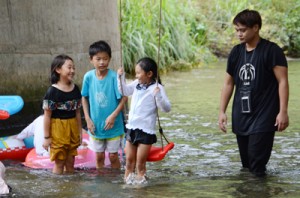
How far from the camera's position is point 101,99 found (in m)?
7.17

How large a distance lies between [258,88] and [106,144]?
1775mm

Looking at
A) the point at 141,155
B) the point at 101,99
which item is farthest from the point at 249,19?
the point at 101,99

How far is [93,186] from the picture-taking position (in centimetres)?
670

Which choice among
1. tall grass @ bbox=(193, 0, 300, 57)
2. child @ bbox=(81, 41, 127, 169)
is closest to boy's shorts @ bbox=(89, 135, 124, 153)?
child @ bbox=(81, 41, 127, 169)

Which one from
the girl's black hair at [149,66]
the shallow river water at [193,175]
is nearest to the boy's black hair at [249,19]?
Answer: the girl's black hair at [149,66]

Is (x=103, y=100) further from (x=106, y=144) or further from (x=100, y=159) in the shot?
(x=100, y=159)

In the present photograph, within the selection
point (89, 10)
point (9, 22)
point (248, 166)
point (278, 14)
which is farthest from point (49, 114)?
point (278, 14)

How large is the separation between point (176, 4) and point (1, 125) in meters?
14.4

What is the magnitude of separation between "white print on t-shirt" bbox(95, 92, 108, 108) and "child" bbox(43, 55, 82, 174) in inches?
7.8

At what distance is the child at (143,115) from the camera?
6.61 m

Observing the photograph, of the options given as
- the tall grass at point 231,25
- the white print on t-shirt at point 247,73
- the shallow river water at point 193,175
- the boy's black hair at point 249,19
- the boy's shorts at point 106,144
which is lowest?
the tall grass at point 231,25

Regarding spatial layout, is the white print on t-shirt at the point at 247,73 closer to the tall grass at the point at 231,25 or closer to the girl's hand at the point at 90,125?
the girl's hand at the point at 90,125

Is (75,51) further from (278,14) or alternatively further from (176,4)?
(278,14)

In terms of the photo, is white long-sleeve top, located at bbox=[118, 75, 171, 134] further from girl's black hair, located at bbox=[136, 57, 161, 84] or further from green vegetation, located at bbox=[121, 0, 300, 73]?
green vegetation, located at bbox=[121, 0, 300, 73]
